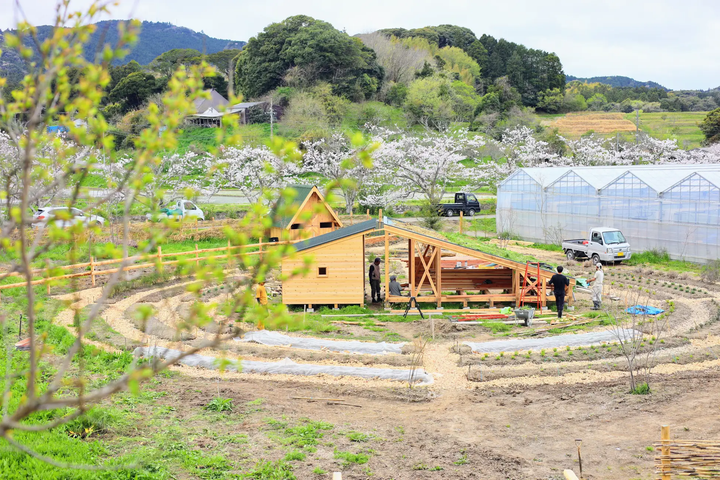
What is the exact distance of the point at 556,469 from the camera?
831cm

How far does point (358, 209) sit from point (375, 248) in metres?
10.6

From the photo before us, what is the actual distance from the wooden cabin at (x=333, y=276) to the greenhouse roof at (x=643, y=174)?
14875 millimetres

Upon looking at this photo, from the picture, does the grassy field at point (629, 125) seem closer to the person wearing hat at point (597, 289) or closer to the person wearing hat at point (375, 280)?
the person wearing hat at point (597, 289)

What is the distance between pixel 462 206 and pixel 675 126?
38.2m

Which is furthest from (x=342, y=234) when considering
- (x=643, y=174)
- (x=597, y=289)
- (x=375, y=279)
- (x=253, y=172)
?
(x=253, y=172)

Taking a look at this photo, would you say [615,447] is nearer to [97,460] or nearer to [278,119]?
[97,460]

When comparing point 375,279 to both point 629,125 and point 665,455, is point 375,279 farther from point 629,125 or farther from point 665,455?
point 629,125

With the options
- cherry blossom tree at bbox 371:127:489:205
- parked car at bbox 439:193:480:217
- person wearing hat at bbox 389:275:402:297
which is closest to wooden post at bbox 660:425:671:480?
person wearing hat at bbox 389:275:402:297

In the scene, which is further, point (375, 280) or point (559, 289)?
point (375, 280)

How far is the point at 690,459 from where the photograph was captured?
25.2ft

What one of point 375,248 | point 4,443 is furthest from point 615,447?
point 375,248

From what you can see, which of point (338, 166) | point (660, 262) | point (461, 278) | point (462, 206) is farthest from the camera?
point (462, 206)

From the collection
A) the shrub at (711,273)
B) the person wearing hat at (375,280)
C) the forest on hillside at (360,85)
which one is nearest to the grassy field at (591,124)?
the forest on hillside at (360,85)

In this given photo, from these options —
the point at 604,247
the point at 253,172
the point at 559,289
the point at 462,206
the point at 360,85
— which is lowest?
the point at 559,289
